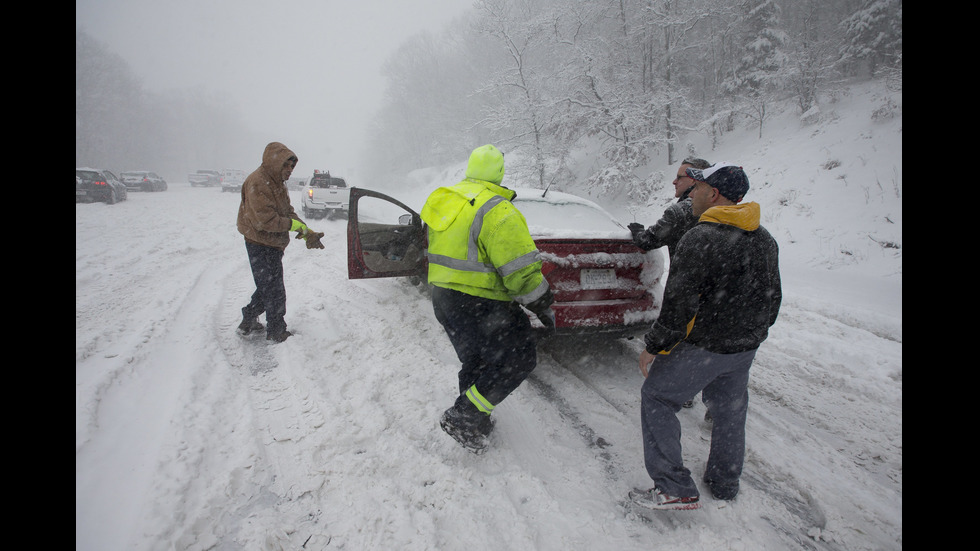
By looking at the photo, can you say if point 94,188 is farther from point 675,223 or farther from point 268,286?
point 675,223

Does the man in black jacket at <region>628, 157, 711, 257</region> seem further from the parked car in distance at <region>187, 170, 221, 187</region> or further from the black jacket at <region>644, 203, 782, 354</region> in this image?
the parked car in distance at <region>187, 170, 221, 187</region>

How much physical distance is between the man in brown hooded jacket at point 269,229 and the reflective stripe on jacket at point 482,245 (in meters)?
1.95

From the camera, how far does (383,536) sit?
1756 mm

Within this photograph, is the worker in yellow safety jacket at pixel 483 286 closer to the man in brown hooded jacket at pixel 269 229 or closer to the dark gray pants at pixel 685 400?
the dark gray pants at pixel 685 400

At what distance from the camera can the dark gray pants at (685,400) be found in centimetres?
185

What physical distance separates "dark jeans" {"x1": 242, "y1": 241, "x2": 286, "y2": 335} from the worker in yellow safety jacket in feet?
6.89

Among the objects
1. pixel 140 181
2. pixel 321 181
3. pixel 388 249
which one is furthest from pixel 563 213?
pixel 140 181

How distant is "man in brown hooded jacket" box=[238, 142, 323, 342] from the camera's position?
3430 mm

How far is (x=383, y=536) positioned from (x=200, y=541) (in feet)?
2.54

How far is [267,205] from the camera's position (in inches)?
135

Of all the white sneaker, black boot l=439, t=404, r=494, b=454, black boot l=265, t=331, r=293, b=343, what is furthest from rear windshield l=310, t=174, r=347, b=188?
the white sneaker

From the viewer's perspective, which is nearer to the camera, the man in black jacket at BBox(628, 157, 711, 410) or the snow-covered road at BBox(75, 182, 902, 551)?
the snow-covered road at BBox(75, 182, 902, 551)
